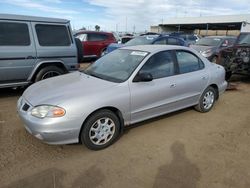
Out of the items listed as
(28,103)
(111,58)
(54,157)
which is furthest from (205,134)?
(28,103)

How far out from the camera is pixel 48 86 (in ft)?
14.0

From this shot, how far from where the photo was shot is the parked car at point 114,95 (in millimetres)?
3553

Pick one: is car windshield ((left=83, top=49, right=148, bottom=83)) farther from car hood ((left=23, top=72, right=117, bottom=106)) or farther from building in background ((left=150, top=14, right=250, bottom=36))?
building in background ((left=150, top=14, right=250, bottom=36))

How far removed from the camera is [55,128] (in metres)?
3.48

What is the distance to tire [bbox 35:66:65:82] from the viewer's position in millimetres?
6427

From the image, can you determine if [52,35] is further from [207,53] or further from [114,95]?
[207,53]

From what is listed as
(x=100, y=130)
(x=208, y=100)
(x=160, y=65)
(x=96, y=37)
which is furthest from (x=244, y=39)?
(x=100, y=130)

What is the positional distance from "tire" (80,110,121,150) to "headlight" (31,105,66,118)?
0.42 m

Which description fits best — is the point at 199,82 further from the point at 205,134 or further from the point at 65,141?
the point at 65,141

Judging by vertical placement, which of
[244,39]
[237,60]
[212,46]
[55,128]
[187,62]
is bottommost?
[55,128]

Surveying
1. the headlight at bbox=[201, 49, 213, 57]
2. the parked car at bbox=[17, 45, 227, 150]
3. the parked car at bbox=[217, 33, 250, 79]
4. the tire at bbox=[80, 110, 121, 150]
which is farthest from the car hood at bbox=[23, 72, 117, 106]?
the headlight at bbox=[201, 49, 213, 57]

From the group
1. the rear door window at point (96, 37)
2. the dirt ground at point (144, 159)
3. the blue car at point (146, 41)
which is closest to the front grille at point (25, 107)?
the dirt ground at point (144, 159)

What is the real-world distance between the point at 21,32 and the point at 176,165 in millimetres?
4865

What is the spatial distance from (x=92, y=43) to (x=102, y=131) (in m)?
10.6
